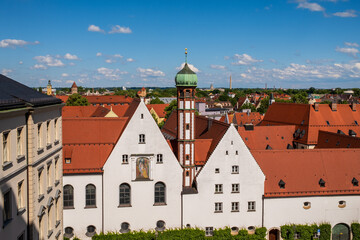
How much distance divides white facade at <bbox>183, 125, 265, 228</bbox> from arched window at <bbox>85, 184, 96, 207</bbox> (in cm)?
969

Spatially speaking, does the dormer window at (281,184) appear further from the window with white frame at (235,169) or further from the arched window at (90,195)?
the arched window at (90,195)

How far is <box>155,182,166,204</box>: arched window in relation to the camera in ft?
134

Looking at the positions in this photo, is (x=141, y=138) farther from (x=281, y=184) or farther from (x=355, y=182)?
(x=355, y=182)

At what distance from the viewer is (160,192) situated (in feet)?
134

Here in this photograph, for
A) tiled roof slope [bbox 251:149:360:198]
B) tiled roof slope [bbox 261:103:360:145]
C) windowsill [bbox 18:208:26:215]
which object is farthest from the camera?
tiled roof slope [bbox 261:103:360:145]

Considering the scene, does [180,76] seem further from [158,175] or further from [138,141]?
[158,175]

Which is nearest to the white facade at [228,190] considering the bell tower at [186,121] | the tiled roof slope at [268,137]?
the bell tower at [186,121]

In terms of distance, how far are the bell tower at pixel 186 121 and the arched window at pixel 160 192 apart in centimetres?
242

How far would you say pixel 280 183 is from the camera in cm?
4116

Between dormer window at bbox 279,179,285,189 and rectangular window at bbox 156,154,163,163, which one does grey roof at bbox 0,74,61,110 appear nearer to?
rectangular window at bbox 156,154,163,163

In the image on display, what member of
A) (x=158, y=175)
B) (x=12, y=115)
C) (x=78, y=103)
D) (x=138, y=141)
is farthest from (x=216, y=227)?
(x=78, y=103)

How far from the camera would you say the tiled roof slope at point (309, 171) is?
135 ft

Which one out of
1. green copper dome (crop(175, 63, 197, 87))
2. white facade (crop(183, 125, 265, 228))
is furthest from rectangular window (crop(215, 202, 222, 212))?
green copper dome (crop(175, 63, 197, 87))

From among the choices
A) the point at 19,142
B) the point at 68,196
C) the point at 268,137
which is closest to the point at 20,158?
the point at 19,142
